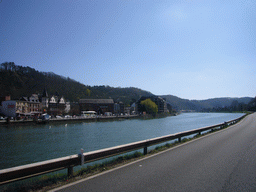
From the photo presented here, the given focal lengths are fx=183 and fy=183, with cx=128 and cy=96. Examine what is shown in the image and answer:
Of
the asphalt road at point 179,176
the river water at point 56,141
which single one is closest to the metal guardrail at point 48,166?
the asphalt road at point 179,176

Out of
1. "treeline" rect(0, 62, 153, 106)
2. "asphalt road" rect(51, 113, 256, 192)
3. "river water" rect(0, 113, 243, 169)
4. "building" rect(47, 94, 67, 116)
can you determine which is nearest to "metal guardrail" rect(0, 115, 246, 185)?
"asphalt road" rect(51, 113, 256, 192)

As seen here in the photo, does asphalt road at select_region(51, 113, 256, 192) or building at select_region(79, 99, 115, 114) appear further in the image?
building at select_region(79, 99, 115, 114)

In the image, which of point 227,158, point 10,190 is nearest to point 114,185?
point 10,190

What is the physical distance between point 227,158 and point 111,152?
17.9ft

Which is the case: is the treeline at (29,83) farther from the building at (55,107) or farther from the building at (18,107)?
the building at (18,107)

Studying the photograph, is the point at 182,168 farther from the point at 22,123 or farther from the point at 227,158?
the point at 22,123

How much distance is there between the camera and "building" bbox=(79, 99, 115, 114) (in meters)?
114

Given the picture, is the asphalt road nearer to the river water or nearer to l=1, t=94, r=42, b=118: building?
the river water

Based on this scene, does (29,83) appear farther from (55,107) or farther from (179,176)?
(179,176)

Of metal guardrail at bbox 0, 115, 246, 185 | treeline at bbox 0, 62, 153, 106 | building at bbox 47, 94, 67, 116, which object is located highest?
treeline at bbox 0, 62, 153, 106

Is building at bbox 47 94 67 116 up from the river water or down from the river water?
up

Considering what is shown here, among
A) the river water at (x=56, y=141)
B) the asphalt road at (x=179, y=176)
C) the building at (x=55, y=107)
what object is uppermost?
the building at (x=55, y=107)

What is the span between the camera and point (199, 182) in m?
5.63

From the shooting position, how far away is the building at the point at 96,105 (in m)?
114
